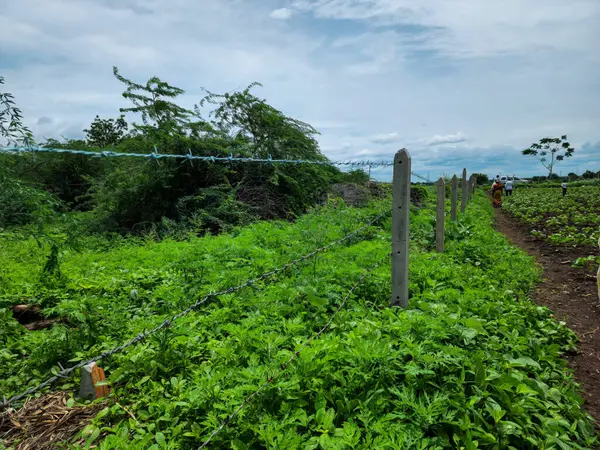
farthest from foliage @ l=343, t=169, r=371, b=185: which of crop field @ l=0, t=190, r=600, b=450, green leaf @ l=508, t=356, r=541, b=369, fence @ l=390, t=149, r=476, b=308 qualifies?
green leaf @ l=508, t=356, r=541, b=369

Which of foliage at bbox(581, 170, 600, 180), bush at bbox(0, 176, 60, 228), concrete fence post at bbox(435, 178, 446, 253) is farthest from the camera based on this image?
foliage at bbox(581, 170, 600, 180)

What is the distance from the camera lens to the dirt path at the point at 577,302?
3.80m

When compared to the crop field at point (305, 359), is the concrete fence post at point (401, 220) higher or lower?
higher

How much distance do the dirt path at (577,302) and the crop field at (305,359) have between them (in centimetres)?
21

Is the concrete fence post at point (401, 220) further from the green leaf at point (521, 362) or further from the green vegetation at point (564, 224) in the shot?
the green vegetation at point (564, 224)

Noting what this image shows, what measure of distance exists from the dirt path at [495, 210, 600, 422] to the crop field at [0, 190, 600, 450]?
21 centimetres

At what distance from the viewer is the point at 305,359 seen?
2.58m

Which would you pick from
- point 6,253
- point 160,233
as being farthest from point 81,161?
point 6,253

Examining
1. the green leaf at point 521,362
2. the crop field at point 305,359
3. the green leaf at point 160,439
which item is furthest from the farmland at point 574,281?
the green leaf at point 160,439

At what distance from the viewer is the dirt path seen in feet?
12.5

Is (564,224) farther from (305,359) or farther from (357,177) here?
(305,359)

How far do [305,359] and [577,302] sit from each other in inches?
212

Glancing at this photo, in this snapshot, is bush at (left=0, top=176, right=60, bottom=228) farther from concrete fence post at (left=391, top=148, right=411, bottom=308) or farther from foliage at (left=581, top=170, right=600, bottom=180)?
foliage at (left=581, top=170, right=600, bottom=180)

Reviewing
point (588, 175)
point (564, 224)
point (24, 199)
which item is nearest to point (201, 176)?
point (24, 199)
